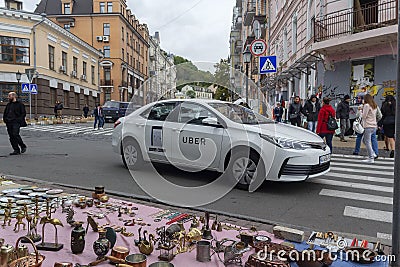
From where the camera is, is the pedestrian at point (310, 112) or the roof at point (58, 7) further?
the roof at point (58, 7)

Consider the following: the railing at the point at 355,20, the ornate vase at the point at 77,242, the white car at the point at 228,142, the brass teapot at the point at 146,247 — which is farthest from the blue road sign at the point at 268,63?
the ornate vase at the point at 77,242

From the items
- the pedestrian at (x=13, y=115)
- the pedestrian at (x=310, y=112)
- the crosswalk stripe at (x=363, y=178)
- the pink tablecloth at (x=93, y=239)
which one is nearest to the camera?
the pink tablecloth at (x=93, y=239)

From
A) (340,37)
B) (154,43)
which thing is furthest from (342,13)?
(154,43)

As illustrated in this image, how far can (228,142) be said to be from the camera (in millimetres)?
6820

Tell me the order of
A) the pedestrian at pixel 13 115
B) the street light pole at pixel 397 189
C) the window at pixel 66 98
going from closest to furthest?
the street light pole at pixel 397 189 → the pedestrian at pixel 13 115 → the window at pixel 66 98

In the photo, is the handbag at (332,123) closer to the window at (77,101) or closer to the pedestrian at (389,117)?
the pedestrian at (389,117)

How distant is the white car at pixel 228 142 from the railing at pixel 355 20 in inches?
402

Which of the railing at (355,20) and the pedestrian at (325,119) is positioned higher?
the railing at (355,20)

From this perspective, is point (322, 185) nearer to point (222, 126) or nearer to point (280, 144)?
point (280, 144)

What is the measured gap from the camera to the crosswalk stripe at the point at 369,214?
17.3 ft

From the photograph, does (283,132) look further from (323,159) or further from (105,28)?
(105,28)

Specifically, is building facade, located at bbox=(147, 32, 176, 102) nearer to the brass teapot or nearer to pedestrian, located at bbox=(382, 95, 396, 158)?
the brass teapot

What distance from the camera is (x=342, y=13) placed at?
54.6 feet

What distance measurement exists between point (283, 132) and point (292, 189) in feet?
3.39
